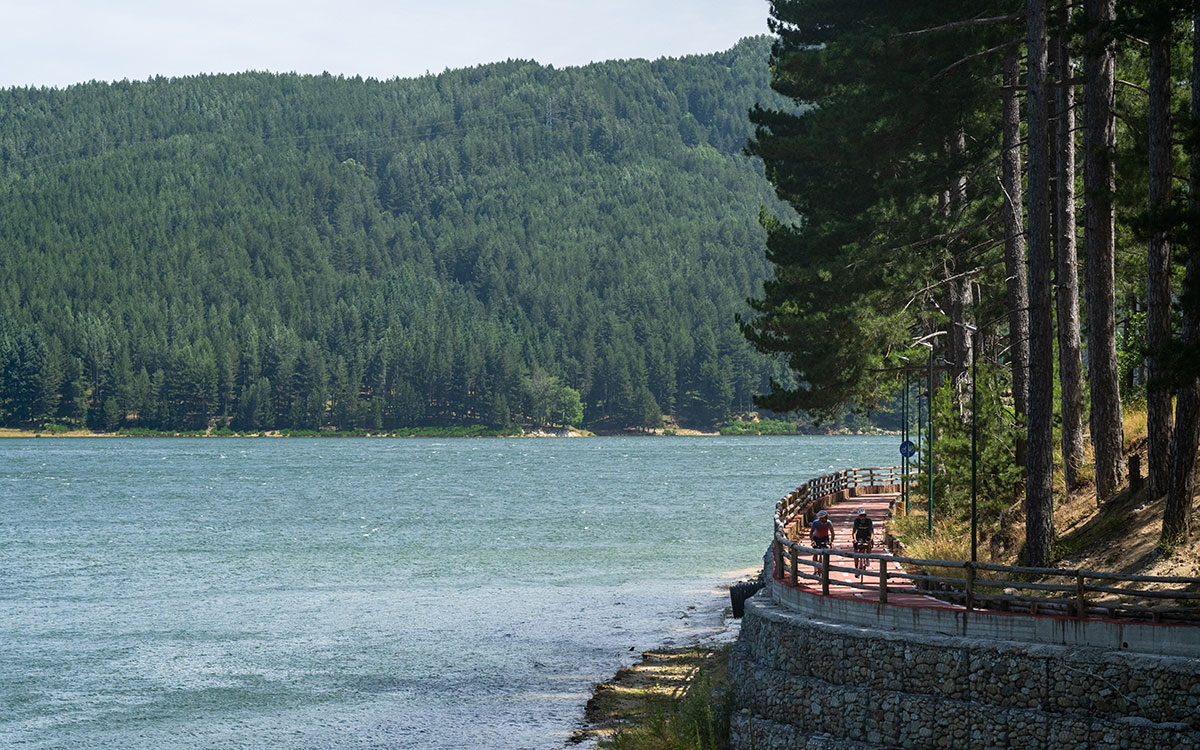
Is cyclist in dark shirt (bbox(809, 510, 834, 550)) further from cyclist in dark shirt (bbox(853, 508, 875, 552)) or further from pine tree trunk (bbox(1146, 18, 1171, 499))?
pine tree trunk (bbox(1146, 18, 1171, 499))

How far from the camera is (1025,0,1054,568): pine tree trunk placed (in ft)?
76.2

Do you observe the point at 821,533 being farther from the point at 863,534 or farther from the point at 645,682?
the point at 645,682

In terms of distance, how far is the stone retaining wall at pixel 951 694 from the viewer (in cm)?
1527

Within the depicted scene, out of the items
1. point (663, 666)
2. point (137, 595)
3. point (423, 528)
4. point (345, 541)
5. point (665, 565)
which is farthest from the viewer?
point (423, 528)

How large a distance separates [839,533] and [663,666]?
291 inches

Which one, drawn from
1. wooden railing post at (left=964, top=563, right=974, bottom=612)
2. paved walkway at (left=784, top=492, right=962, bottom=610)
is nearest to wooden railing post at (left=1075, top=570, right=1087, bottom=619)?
wooden railing post at (left=964, top=563, right=974, bottom=612)

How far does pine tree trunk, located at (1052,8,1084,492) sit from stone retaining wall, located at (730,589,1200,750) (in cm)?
1079

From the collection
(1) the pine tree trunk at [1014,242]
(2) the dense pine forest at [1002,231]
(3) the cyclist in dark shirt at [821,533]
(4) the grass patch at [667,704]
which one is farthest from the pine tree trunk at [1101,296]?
(4) the grass patch at [667,704]

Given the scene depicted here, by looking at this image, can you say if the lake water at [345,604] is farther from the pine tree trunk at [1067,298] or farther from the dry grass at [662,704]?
the pine tree trunk at [1067,298]

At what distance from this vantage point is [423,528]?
72.7 metres

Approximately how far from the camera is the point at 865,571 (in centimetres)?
1917

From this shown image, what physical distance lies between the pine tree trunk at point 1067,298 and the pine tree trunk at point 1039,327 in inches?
130

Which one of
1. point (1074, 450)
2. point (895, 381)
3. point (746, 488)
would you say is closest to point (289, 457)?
point (746, 488)

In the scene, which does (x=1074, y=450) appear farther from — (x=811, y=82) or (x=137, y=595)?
(x=137, y=595)
